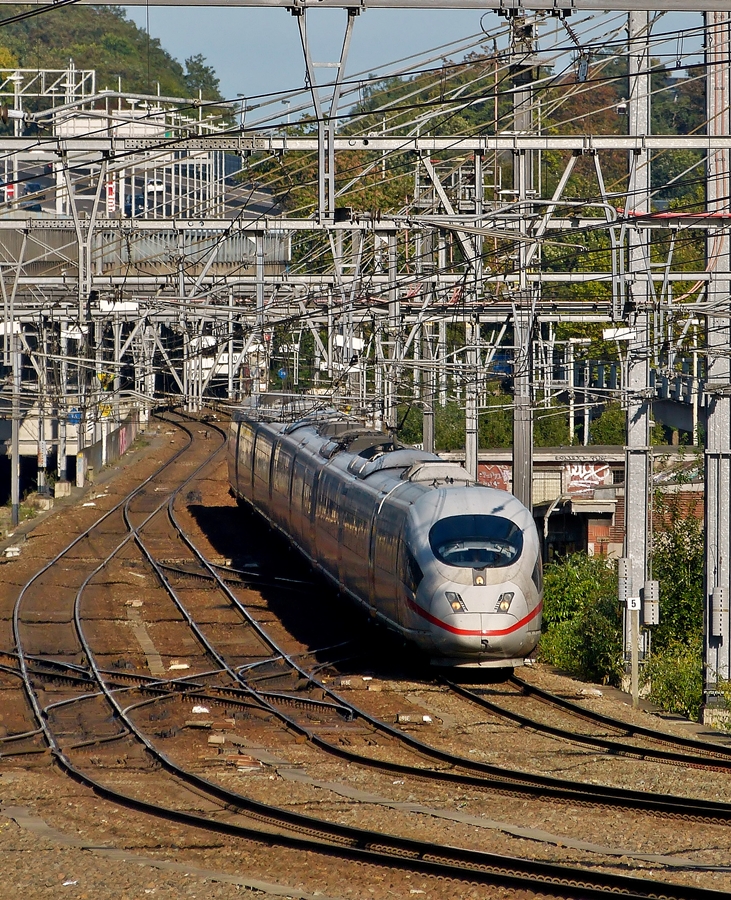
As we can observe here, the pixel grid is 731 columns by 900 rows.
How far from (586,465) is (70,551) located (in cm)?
1165

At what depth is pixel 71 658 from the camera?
59.0 ft

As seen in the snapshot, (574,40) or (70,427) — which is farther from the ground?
(574,40)

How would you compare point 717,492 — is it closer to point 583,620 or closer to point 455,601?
point 455,601

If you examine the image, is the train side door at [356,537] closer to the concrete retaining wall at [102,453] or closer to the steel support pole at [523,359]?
the steel support pole at [523,359]

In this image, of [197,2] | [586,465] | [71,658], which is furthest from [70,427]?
[197,2]

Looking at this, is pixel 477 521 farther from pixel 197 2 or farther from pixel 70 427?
pixel 70 427

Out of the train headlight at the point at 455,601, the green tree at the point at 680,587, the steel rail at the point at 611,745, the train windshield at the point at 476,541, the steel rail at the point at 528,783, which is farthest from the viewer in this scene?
the green tree at the point at 680,587

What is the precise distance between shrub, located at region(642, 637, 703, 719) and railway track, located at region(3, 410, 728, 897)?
399 cm

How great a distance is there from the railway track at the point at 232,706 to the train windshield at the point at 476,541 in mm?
2212

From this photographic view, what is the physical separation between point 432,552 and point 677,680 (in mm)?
3429

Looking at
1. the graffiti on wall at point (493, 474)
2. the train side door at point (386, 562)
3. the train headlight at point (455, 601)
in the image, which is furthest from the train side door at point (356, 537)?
the graffiti on wall at point (493, 474)

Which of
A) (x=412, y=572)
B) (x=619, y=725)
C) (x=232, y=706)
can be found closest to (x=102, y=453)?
(x=412, y=572)

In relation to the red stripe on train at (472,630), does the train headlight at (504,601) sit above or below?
above

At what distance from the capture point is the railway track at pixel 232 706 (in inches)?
359
